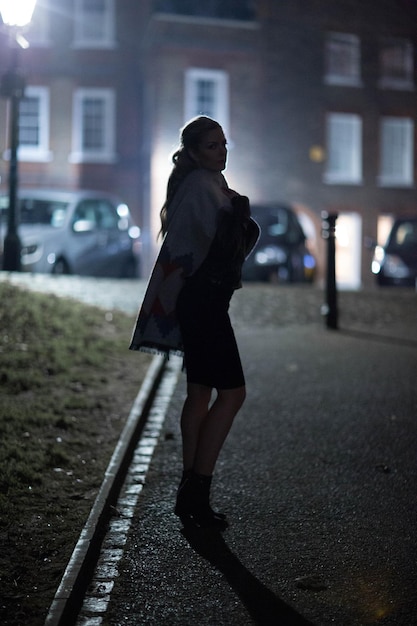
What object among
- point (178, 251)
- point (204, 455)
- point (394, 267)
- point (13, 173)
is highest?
point (13, 173)

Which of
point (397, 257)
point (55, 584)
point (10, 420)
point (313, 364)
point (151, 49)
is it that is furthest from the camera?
point (151, 49)

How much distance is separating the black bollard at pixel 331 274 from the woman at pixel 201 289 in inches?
273

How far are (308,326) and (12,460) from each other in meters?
6.94

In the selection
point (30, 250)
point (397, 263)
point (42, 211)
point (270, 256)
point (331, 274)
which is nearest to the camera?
point (331, 274)

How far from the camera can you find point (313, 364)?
9.17m

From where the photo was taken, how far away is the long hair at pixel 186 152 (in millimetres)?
4516

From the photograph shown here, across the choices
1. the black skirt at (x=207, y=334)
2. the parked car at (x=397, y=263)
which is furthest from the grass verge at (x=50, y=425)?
Result: the parked car at (x=397, y=263)

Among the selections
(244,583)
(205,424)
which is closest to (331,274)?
(205,424)

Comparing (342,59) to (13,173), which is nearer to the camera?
(13,173)

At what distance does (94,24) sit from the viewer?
31.2 metres

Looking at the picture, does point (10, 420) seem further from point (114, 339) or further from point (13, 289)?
point (13, 289)

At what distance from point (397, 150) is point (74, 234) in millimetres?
19031

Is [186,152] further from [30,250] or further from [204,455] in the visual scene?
[30,250]

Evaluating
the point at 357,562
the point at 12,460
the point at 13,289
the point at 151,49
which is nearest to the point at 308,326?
the point at 13,289
